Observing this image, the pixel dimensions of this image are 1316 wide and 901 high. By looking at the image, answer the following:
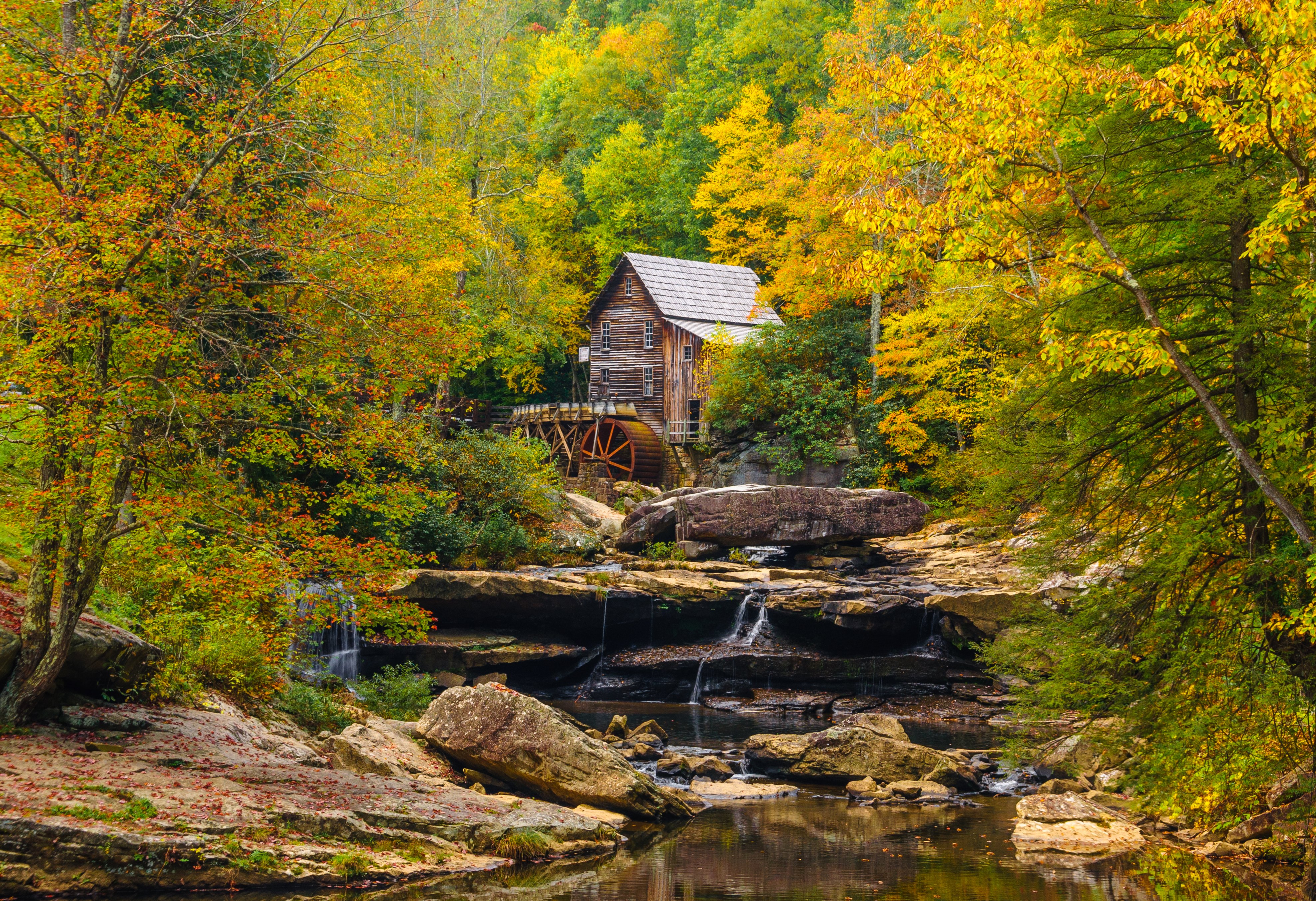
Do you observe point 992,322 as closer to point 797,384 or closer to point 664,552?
point 664,552

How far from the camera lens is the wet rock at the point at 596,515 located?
27.5 meters

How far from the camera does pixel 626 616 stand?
2134cm

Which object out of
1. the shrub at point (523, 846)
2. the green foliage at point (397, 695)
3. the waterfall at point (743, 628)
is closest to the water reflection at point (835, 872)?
the shrub at point (523, 846)

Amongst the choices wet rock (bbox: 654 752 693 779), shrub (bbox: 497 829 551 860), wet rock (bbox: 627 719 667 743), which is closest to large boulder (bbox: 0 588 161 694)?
shrub (bbox: 497 829 551 860)

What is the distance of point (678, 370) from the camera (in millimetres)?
38281

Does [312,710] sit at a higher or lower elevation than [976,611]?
lower

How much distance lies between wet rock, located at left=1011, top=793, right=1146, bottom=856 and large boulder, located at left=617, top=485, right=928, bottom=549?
1344 cm

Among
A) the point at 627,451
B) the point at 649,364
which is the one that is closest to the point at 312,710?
the point at 627,451

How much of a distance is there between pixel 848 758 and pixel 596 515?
627 inches

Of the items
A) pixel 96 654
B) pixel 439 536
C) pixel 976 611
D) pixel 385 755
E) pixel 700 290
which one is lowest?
pixel 385 755

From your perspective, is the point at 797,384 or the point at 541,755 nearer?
the point at 541,755

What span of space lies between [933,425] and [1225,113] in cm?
2292

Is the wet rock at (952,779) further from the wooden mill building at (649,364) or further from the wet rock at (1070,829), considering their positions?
the wooden mill building at (649,364)

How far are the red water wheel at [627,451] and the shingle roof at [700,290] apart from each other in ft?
14.4
